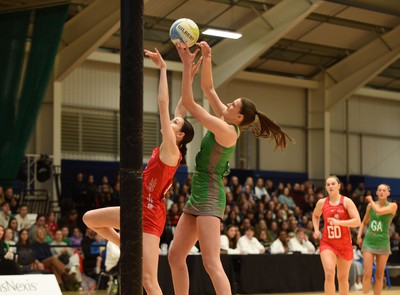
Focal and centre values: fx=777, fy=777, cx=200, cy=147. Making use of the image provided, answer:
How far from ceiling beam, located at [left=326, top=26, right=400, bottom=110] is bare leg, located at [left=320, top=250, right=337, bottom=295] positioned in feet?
58.9

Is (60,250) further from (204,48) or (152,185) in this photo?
(204,48)

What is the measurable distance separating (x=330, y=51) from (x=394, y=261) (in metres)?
8.84

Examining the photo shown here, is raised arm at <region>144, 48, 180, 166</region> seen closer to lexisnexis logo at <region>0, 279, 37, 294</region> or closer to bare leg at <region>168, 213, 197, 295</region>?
bare leg at <region>168, 213, 197, 295</region>

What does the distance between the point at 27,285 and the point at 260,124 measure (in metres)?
2.63

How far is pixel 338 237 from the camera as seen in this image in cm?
1050

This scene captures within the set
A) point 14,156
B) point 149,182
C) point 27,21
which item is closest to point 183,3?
point 27,21

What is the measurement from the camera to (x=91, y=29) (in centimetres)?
2161

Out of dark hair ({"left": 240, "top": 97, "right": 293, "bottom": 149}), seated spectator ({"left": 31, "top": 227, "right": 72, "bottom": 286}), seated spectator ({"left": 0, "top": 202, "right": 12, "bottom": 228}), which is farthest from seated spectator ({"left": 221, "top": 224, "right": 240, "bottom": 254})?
dark hair ({"left": 240, "top": 97, "right": 293, "bottom": 149})

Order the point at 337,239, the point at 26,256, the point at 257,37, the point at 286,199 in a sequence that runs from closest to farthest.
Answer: the point at 337,239
the point at 26,256
the point at 257,37
the point at 286,199

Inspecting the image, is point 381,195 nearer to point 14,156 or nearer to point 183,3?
point 14,156

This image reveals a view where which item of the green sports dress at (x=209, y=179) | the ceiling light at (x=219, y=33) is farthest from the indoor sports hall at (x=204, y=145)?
the ceiling light at (x=219, y=33)

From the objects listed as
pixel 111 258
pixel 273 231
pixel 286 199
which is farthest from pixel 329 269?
pixel 286 199

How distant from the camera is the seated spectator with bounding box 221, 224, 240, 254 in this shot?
58.7 ft

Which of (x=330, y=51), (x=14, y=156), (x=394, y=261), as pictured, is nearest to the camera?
(x=14, y=156)
